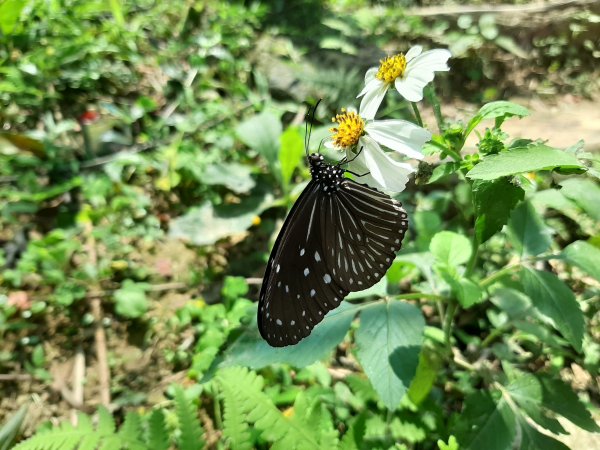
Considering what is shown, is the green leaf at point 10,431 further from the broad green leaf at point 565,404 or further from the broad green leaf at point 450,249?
the broad green leaf at point 565,404

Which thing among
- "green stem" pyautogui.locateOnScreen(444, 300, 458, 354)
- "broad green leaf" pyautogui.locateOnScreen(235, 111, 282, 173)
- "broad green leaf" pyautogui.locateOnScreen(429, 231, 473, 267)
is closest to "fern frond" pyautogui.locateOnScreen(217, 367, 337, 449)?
"green stem" pyautogui.locateOnScreen(444, 300, 458, 354)

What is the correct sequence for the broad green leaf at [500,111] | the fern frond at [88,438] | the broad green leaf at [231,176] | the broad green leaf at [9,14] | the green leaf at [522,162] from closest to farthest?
1. the green leaf at [522,162]
2. the broad green leaf at [500,111]
3. the fern frond at [88,438]
4. the broad green leaf at [231,176]
5. the broad green leaf at [9,14]

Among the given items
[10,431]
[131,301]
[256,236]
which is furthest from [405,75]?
[10,431]

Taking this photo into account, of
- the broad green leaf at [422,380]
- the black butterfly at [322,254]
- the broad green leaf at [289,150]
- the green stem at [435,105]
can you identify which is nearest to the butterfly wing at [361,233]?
the black butterfly at [322,254]

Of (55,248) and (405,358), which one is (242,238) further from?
(405,358)

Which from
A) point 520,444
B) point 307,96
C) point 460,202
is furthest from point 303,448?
point 307,96

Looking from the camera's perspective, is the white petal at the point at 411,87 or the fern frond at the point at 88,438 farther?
the fern frond at the point at 88,438
